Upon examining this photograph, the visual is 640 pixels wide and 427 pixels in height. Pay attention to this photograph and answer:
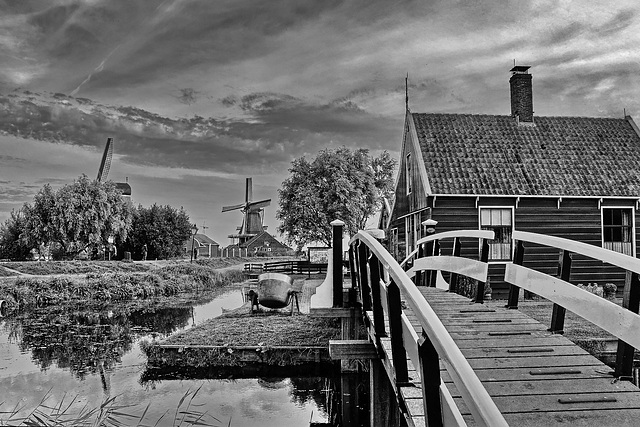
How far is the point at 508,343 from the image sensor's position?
4.92m

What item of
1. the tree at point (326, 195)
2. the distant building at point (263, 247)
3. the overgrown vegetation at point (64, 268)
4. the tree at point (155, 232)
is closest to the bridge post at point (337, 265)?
the overgrown vegetation at point (64, 268)

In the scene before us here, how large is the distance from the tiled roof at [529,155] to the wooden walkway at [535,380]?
1239 centimetres

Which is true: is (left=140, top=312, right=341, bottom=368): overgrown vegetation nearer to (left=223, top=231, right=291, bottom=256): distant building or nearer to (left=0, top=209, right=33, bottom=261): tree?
(left=0, top=209, right=33, bottom=261): tree

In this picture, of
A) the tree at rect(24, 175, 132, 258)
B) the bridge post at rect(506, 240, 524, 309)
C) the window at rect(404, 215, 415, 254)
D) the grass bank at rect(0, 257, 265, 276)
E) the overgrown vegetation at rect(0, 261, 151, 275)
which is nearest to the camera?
the bridge post at rect(506, 240, 524, 309)

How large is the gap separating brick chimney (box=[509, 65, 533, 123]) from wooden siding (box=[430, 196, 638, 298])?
403cm

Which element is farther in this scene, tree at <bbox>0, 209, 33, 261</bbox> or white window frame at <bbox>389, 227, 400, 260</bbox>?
tree at <bbox>0, 209, 33, 261</bbox>

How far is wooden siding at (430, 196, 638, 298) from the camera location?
57.4 feet

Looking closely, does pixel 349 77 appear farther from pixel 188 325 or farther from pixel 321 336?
pixel 321 336

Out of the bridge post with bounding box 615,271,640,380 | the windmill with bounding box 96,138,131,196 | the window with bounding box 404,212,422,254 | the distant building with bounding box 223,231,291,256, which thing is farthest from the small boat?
the windmill with bounding box 96,138,131,196

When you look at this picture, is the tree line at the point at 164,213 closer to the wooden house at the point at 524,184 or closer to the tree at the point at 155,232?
the tree at the point at 155,232

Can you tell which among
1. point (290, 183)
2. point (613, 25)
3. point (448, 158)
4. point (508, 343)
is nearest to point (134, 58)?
point (290, 183)

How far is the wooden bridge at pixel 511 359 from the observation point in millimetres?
2555

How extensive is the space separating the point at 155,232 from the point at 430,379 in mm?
56590

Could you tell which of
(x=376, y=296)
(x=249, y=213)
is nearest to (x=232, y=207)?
(x=249, y=213)
